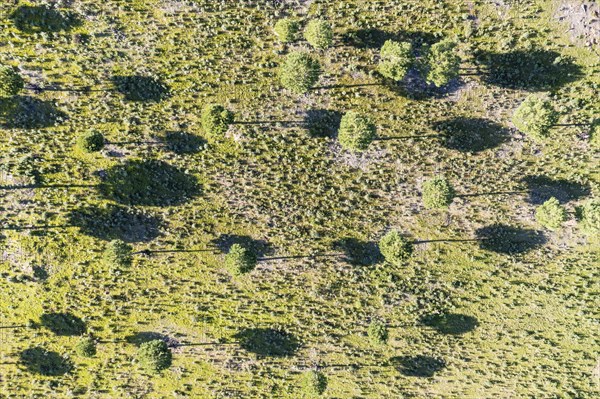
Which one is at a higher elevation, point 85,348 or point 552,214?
point 552,214

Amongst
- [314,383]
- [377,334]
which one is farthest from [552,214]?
[314,383]

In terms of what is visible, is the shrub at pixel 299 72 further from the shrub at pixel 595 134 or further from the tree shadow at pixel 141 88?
the shrub at pixel 595 134

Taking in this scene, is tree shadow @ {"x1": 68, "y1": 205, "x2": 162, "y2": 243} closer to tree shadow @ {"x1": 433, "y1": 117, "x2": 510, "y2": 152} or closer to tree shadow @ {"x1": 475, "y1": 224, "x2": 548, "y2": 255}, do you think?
tree shadow @ {"x1": 433, "y1": 117, "x2": 510, "y2": 152}

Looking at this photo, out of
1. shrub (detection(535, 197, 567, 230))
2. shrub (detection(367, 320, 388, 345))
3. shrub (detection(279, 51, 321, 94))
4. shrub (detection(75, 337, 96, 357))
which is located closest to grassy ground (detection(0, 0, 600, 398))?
shrub (detection(75, 337, 96, 357))

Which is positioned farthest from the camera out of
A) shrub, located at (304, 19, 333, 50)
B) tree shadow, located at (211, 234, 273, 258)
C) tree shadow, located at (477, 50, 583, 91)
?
tree shadow, located at (211, 234, 273, 258)

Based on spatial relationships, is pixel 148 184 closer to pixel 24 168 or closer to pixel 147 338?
pixel 24 168

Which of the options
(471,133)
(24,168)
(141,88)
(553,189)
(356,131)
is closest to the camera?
(356,131)

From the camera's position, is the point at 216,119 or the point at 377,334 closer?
the point at 216,119
